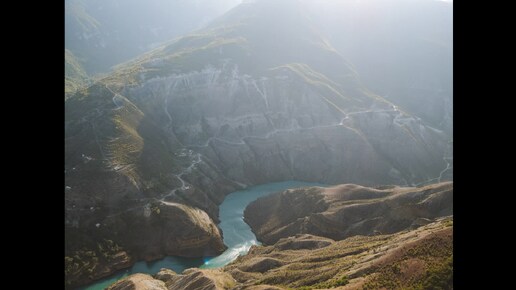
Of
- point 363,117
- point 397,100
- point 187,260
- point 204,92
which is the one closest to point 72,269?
point 187,260

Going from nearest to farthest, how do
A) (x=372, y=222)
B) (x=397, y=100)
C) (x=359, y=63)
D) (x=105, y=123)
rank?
1. (x=372, y=222)
2. (x=105, y=123)
3. (x=397, y=100)
4. (x=359, y=63)

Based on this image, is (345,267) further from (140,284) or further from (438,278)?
(140,284)

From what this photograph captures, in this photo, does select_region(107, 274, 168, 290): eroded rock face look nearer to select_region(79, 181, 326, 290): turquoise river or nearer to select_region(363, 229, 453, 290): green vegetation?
select_region(79, 181, 326, 290): turquoise river

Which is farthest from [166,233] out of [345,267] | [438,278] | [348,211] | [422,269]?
[438,278]

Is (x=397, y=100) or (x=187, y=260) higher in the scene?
(x=397, y=100)

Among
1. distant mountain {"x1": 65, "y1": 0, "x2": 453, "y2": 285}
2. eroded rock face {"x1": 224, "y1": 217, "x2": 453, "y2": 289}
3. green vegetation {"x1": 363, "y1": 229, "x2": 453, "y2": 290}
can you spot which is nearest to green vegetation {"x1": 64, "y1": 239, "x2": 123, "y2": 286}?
distant mountain {"x1": 65, "y1": 0, "x2": 453, "y2": 285}

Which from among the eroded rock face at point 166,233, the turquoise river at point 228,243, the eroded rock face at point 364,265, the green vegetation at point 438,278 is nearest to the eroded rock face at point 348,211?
the turquoise river at point 228,243
